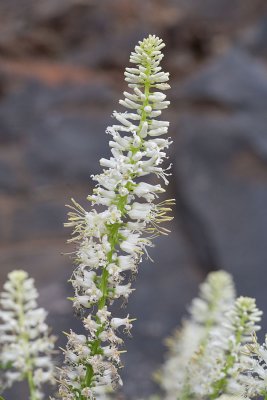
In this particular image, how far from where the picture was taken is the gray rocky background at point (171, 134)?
47.7 feet

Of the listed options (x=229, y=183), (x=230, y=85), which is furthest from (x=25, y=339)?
(x=230, y=85)

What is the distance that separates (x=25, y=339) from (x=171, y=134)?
14315 millimetres

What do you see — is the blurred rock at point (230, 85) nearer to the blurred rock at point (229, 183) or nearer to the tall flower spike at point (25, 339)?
the blurred rock at point (229, 183)

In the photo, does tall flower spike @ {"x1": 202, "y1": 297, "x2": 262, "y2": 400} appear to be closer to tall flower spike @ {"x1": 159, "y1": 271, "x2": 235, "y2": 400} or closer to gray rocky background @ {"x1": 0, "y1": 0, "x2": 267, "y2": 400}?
tall flower spike @ {"x1": 159, "y1": 271, "x2": 235, "y2": 400}

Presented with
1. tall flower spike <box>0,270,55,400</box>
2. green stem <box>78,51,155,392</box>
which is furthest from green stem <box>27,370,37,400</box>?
green stem <box>78,51,155,392</box>

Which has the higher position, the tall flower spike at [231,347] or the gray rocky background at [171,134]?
the gray rocky background at [171,134]

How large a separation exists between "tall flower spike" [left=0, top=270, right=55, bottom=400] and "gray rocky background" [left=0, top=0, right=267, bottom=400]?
4819 mm

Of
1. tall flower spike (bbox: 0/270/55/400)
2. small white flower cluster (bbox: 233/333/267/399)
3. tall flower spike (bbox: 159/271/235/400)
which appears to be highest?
tall flower spike (bbox: 159/271/235/400)

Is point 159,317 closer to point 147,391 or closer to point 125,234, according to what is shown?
point 147,391

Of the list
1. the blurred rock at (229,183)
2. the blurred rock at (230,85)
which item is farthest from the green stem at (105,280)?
the blurred rock at (230,85)

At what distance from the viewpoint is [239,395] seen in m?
3.74

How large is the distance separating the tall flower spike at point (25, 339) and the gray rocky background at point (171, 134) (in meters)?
4.82

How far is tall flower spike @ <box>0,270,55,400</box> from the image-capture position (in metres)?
4.48

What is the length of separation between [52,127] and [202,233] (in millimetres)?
5920
